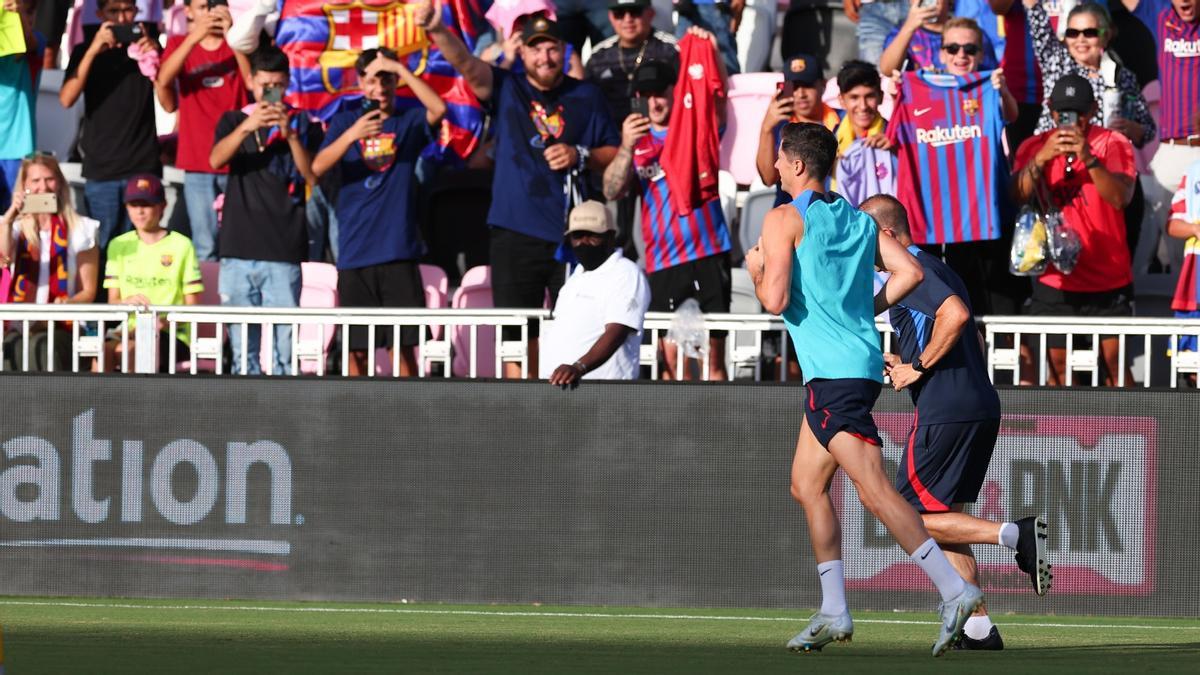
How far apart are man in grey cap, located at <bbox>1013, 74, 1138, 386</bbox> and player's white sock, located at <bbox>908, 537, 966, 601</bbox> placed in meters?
4.74

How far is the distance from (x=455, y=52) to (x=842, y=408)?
5381mm

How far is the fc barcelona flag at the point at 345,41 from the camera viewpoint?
44.2 feet

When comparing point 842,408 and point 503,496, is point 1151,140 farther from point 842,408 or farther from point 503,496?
point 842,408

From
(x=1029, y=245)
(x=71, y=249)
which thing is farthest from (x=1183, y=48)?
(x=71, y=249)

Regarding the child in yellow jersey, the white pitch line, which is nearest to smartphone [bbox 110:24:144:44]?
the child in yellow jersey

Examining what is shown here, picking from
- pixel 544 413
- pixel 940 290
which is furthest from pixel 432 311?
pixel 940 290

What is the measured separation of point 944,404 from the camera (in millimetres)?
8250

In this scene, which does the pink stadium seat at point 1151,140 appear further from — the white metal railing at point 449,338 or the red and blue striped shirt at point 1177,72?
the white metal railing at point 449,338

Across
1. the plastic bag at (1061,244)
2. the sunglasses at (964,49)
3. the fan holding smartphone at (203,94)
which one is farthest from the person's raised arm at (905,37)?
the fan holding smartphone at (203,94)

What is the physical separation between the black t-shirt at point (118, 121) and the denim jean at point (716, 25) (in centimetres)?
388

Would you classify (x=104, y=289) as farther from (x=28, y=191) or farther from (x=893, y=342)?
(x=893, y=342)

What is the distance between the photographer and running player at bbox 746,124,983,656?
7.44 metres

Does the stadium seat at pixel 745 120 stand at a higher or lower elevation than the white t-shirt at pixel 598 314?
higher

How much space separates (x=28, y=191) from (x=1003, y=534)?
734 centimetres
